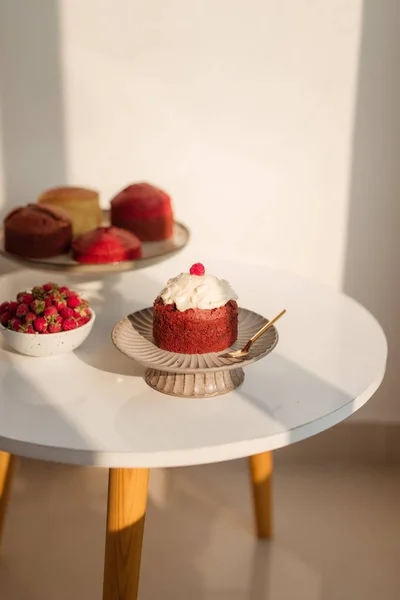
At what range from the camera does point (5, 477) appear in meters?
1.68

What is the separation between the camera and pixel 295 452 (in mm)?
2164

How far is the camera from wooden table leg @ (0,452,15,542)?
1652mm

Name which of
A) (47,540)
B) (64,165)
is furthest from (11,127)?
(47,540)

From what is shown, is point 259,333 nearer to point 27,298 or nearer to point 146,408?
point 146,408

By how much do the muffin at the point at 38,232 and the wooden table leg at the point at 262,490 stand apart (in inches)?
25.6

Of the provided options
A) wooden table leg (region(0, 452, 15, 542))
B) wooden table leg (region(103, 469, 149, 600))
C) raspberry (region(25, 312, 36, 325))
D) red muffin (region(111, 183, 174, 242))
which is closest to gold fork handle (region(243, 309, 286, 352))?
wooden table leg (region(103, 469, 149, 600))

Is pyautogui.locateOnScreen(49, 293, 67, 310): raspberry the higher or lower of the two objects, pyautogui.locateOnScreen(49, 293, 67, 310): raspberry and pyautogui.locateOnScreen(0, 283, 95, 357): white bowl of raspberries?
the higher

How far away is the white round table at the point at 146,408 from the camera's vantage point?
1064 millimetres

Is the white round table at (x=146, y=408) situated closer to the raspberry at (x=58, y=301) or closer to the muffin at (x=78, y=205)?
the raspberry at (x=58, y=301)

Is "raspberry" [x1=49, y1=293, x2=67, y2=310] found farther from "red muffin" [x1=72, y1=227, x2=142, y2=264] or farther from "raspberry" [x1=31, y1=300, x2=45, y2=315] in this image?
"red muffin" [x1=72, y1=227, x2=142, y2=264]

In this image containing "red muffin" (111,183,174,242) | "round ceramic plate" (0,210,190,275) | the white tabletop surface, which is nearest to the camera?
the white tabletop surface

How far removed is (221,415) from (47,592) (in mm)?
778

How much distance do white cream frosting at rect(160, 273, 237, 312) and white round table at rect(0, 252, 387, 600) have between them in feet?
0.46

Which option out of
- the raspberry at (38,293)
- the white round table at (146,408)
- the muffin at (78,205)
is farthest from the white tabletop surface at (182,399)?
the muffin at (78,205)
